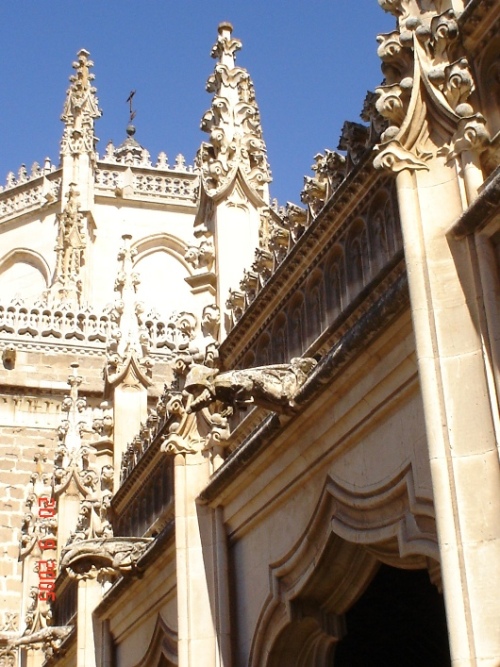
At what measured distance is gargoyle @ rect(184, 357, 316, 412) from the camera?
27.3 ft

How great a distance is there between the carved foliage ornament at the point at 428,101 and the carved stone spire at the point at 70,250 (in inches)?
1119

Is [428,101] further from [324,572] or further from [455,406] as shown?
[324,572]

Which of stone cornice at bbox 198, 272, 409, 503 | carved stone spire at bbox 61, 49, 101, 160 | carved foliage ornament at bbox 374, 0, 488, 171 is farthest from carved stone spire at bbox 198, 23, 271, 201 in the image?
carved stone spire at bbox 61, 49, 101, 160

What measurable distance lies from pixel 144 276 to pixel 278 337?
1264 inches

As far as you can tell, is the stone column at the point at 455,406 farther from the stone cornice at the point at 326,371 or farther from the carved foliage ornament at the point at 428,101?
the stone cornice at the point at 326,371

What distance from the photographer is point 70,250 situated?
37.0m

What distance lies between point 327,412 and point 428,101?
258 centimetres

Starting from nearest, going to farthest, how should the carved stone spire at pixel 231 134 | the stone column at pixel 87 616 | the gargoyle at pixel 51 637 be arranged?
1. the carved stone spire at pixel 231 134
2. the stone column at pixel 87 616
3. the gargoyle at pixel 51 637

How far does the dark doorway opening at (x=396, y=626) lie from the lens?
10.9 metres

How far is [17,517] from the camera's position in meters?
22.7

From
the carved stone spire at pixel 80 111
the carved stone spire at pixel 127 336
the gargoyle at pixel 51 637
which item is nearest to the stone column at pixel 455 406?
the carved stone spire at pixel 127 336

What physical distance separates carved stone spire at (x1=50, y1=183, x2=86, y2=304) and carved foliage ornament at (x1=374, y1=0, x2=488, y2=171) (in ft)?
93.3

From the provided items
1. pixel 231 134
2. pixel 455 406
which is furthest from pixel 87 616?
pixel 455 406

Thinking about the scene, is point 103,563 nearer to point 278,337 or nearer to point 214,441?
point 214,441
